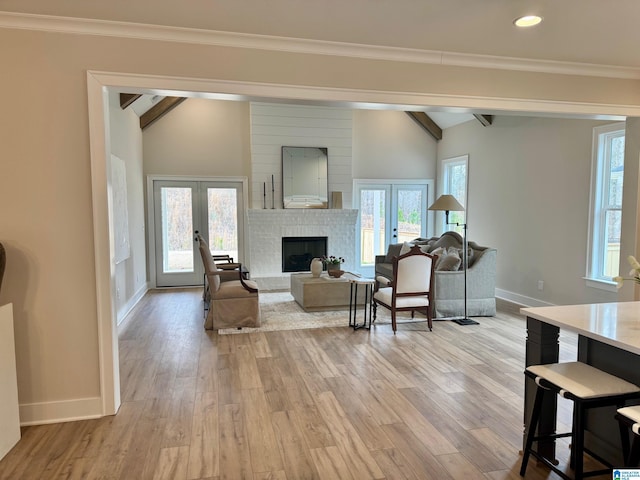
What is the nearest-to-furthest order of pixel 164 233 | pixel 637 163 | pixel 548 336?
pixel 548 336 < pixel 637 163 < pixel 164 233

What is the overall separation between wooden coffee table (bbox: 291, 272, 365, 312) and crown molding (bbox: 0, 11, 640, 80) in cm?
323

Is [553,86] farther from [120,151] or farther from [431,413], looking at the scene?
[120,151]

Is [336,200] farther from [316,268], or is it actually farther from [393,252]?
[316,268]

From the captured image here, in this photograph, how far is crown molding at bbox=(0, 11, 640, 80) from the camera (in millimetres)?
2721

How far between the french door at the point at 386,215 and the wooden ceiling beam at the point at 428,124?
0.95 m

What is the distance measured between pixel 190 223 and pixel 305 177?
2.25 m

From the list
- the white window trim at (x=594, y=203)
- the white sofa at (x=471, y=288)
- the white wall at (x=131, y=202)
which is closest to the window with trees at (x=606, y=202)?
the white window trim at (x=594, y=203)

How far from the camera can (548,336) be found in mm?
2340

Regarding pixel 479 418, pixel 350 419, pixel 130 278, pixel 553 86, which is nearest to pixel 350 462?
pixel 350 419

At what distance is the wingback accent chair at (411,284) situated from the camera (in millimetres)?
4863

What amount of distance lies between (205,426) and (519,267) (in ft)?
17.3

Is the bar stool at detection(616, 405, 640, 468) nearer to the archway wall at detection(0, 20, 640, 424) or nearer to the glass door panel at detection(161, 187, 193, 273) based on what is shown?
the archway wall at detection(0, 20, 640, 424)

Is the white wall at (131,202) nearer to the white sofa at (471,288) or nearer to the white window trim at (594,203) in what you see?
the white sofa at (471,288)

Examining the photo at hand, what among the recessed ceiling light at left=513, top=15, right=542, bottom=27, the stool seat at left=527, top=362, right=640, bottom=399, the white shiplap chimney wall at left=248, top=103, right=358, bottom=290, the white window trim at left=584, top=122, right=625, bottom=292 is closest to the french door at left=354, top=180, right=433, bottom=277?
the white shiplap chimney wall at left=248, top=103, right=358, bottom=290
